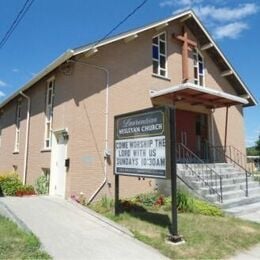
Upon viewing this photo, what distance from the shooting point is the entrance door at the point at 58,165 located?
40.2 feet

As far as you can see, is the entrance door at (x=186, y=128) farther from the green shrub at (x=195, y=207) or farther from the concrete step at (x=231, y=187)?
the green shrub at (x=195, y=207)

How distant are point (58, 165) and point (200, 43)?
9.89 m

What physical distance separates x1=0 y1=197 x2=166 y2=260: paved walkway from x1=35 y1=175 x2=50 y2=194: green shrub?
96.1 inches

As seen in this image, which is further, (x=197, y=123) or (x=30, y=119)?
(x=197, y=123)

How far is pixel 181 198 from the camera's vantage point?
10.7m

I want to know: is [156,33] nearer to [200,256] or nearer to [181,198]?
[181,198]

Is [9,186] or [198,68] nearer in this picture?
[9,186]

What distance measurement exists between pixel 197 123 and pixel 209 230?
31.6ft

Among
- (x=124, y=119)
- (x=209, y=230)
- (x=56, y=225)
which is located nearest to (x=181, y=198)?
(x=209, y=230)

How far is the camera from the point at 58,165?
42.0 ft

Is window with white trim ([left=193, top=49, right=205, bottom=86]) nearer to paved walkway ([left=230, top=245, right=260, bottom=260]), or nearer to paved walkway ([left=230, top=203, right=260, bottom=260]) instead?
paved walkway ([left=230, top=203, right=260, bottom=260])

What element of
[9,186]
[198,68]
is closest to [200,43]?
[198,68]

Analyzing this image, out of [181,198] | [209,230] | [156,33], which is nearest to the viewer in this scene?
[209,230]

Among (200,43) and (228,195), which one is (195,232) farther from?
(200,43)
